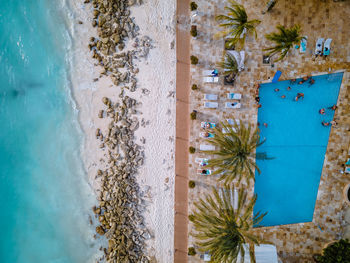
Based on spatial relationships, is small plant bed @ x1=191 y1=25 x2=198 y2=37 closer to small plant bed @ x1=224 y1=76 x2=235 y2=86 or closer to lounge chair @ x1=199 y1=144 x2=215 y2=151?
small plant bed @ x1=224 y1=76 x2=235 y2=86

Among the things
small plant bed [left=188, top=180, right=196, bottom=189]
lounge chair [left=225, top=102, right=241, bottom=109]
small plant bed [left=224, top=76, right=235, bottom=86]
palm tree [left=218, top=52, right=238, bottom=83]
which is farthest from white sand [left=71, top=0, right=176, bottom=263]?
lounge chair [left=225, top=102, right=241, bottom=109]

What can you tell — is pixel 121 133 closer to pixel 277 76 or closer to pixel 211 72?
pixel 211 72

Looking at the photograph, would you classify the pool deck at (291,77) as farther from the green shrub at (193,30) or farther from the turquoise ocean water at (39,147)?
the turquoise ocean water at (39,147)

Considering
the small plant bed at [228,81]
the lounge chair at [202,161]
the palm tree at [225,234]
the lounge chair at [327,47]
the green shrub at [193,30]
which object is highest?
the green shrub at [193,30]

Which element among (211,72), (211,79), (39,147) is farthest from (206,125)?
(39,147)

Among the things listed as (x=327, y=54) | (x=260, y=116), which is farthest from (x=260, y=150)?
(x=327, y=54)

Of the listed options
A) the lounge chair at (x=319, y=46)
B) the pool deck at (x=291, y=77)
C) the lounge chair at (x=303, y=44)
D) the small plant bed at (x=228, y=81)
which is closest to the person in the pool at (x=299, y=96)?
the pool deck at (x=291, y=77)
